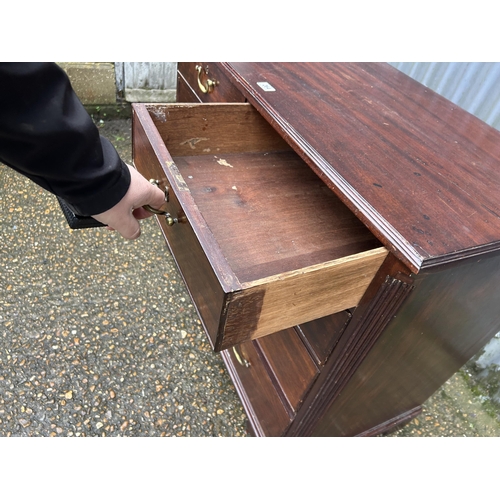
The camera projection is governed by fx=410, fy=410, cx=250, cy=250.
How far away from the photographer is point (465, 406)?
57.6 inches

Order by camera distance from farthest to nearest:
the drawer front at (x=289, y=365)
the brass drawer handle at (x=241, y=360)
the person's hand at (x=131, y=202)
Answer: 1. the brass drawer handle at (x=241, y=360)
2. the drawer front at (x=289, y=365)
3. the person's hand at (x=131, y=202)

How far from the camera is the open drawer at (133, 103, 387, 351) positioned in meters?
0.61

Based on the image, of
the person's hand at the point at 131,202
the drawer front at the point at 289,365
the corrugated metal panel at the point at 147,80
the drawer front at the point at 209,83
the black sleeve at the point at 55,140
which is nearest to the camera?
the black sleeve at the point at 55,140

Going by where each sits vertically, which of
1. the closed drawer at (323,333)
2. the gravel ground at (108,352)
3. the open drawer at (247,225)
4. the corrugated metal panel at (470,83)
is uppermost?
the corrugated metal panel at (470,83)

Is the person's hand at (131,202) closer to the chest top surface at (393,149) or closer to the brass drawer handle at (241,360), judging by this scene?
the chest top surface at (393,149)

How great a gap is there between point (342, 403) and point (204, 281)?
0.48 m

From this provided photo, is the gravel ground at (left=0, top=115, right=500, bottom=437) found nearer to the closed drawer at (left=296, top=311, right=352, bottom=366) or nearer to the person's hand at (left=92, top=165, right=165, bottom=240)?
the closed drawer at (left=296, top=311, right=352, bottom=366)

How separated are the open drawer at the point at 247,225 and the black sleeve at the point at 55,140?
0.37 feet

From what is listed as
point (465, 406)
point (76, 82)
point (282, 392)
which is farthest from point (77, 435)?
point (76, 82)

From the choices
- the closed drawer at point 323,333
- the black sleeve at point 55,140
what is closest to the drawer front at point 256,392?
the closed drawer at point 323,333

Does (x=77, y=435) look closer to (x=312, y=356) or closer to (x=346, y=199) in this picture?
(x=312, y=356)

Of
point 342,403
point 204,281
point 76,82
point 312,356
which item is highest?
point 204,281

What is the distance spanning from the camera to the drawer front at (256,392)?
1059mm

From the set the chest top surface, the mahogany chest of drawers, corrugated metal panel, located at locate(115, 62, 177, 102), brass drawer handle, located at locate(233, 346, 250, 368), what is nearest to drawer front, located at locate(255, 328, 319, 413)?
the mahogany chest of drawers
